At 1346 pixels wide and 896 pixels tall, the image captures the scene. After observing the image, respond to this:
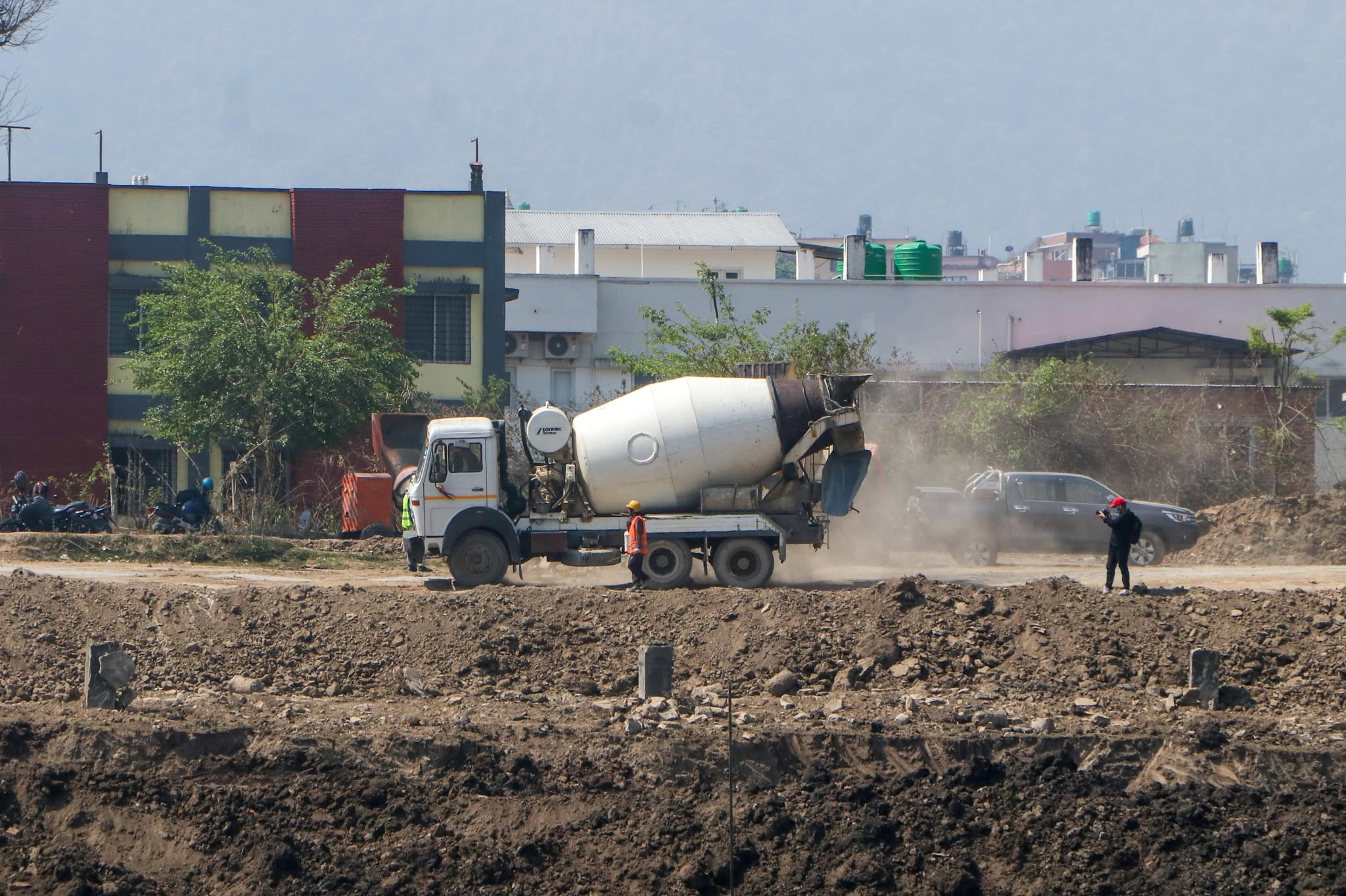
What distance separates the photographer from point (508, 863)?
10.2 m

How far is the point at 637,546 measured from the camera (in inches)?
755

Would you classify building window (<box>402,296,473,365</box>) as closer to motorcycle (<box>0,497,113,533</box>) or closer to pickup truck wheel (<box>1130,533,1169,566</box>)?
motorcycle (<box>0,497,113,533</box>)

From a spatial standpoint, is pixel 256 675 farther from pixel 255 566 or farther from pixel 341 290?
pixel 341 290

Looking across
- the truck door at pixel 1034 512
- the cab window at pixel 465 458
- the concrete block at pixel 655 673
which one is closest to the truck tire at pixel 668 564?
the cab window at pixel 465 458

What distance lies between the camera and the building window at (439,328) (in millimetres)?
36125

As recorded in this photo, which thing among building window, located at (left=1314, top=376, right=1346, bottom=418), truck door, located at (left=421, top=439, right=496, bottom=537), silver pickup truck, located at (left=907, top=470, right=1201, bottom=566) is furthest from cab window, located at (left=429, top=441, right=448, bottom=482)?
building window, located at (left=1314, top=376, right=1346, bottom=418)

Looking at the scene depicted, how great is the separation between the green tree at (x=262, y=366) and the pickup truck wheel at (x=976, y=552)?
41.7 ft

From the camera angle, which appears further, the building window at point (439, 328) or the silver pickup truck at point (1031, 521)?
the building window at point (439, 328)

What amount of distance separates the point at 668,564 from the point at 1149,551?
31.2 ft

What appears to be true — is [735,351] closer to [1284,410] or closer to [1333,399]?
[1284,410]

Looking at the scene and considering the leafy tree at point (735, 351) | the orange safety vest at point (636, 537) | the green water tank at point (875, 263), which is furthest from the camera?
the green water tank at point (875, 263)

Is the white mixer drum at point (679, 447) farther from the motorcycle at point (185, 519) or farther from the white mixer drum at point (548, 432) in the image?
the motorcycle at point (185, 519)

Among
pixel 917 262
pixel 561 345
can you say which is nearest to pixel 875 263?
pixel 917 262

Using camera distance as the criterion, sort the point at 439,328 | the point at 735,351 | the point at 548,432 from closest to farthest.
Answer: the point at 548,432, the point at 735,351, the point at 439,328
